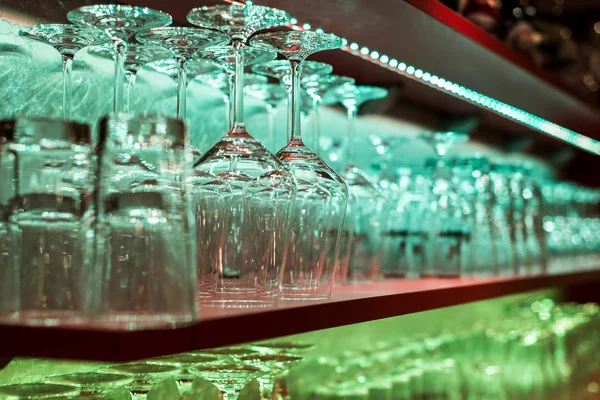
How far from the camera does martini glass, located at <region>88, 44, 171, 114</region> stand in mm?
981

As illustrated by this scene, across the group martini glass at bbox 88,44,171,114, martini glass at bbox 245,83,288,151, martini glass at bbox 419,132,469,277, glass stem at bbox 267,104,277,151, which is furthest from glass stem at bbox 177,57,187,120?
martini glass at bbox 419,132,469,277

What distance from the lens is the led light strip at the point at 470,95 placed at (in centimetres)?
144

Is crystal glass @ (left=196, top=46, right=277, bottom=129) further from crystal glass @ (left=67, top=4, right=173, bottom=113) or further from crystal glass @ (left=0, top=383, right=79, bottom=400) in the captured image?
crystal glass @ (left=0, top=383, right=79, bottom=400)

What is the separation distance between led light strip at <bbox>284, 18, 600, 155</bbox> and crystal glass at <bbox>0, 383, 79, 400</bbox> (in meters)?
0.64

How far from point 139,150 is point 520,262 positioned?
146 centimetres

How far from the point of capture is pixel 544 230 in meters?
2.19

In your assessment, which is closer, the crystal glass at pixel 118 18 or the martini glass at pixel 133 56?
the crystal glass at pixel 118 18

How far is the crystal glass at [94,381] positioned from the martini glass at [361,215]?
20.9 inches

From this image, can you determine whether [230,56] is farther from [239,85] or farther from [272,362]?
[272,362]

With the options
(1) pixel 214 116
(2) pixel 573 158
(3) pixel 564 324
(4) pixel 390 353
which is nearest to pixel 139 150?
(1) pixel 214 116

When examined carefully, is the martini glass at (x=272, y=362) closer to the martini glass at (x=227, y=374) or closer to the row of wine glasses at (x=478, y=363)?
the martini glass at (x=227, y=374)

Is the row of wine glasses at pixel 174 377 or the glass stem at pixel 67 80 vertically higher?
the glass stem at pixel 67 80

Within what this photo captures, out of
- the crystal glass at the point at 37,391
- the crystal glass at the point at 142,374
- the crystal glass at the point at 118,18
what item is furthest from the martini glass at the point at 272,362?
the crystal glass at the point at 118,18

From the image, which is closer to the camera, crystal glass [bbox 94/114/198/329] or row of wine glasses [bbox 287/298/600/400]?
crystal glass [bbox 94/114/198/329]
